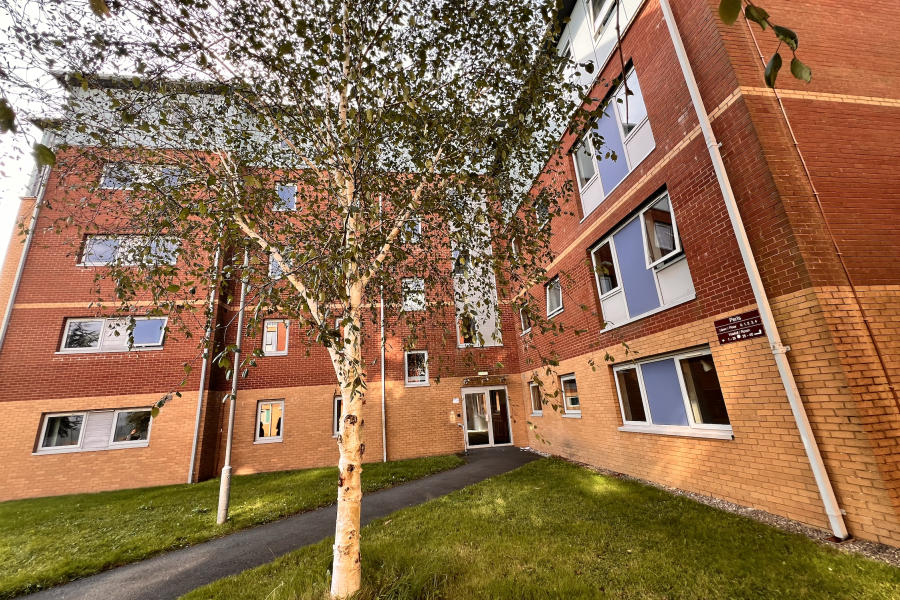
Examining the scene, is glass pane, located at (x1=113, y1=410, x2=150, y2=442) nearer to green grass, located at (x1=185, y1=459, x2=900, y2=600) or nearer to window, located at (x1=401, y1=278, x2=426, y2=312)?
green grass, located at (x1=185, y1=459, x2=900, y2=600)

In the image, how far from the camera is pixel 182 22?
3.76 m

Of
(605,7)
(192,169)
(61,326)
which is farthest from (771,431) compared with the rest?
(61,326)

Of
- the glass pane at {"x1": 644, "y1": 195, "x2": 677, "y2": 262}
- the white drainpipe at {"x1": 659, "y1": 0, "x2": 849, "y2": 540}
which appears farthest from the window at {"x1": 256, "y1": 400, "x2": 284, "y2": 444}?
the white drainpipe at {"x1": 659, "y1": 0, "x2": 849, "y2": 540}

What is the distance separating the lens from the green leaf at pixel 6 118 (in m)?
1.31

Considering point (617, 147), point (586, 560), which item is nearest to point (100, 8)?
point (586, 560)

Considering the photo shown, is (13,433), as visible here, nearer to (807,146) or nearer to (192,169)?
(192,169)

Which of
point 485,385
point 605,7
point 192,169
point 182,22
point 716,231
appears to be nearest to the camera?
point 182,22

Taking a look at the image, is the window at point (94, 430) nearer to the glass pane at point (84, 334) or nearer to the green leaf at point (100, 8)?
the glass pane at point (84, 334)

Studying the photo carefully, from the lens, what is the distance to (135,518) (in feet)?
26.0

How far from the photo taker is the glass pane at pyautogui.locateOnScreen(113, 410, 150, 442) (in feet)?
38.1

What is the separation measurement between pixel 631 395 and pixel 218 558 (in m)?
8.16

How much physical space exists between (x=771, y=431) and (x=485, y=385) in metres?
10.7

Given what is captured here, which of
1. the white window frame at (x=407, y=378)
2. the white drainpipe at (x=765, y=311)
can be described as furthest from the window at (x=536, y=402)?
the white drainpipe at (x=765, y=311)

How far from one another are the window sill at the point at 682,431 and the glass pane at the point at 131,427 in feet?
46.2
